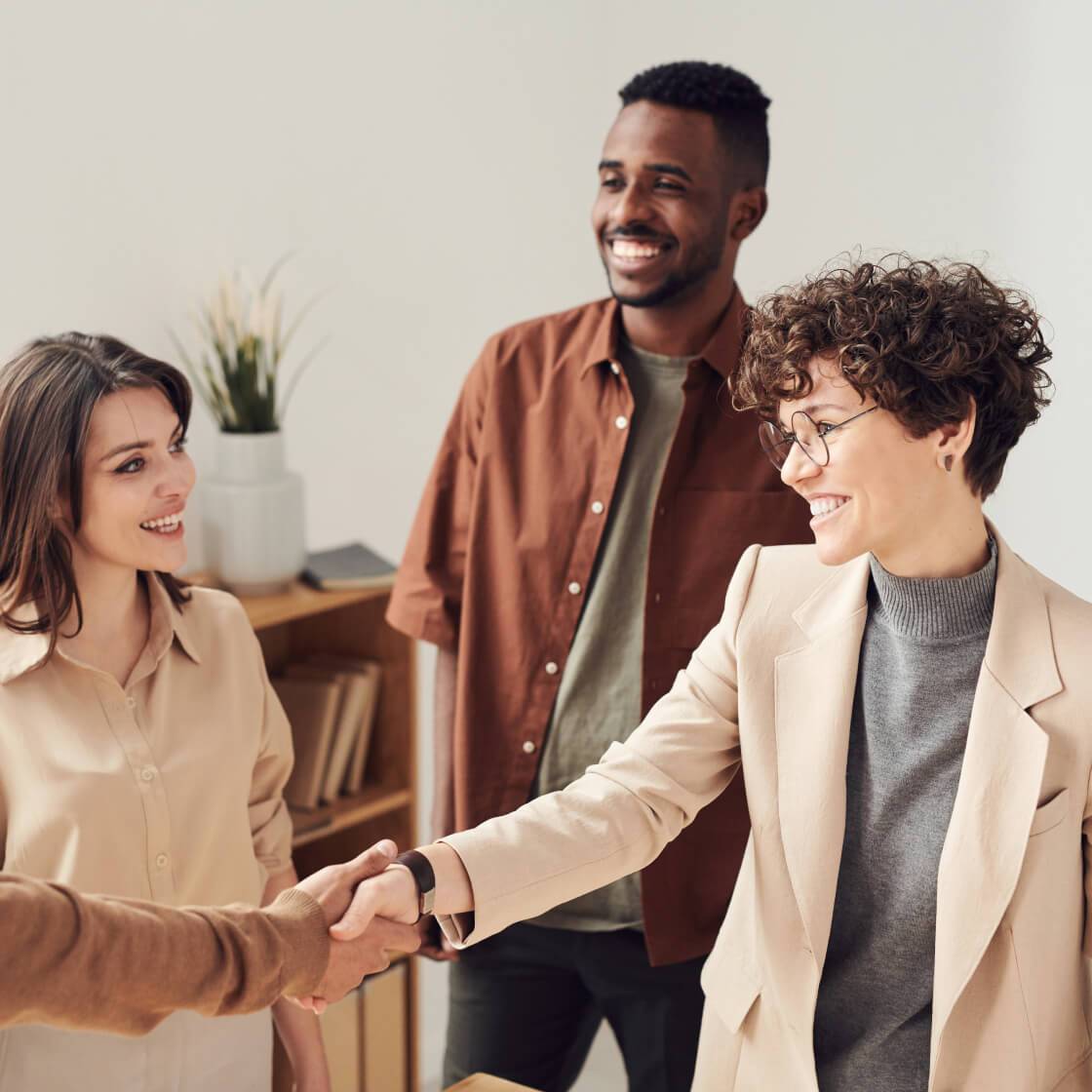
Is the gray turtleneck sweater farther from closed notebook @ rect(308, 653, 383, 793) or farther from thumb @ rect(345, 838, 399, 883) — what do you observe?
closed notebook @ rect(308, 653, 383, 793)

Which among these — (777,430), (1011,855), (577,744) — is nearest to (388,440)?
(577,744)

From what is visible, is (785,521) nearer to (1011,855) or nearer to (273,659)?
(1011,855)

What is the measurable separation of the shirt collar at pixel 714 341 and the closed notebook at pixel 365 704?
1.08m

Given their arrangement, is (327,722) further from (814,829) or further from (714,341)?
(814,829)

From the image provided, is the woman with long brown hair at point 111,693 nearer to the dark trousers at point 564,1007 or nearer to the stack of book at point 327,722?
the dark trousers at point 564,1007

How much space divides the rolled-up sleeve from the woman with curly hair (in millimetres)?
615

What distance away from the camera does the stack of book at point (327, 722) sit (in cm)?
302

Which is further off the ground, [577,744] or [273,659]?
[577,744]

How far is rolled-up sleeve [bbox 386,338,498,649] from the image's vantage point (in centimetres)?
233

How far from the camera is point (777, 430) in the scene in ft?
5.58

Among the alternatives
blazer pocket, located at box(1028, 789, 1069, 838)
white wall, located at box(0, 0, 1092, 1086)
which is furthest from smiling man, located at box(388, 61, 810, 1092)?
white wall, located at box(0, 0, 1092, 1086)

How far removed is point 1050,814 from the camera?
152 centimetres

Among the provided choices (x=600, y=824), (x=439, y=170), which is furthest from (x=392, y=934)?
(x=439, y=170)

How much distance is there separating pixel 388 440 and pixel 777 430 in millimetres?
2046
